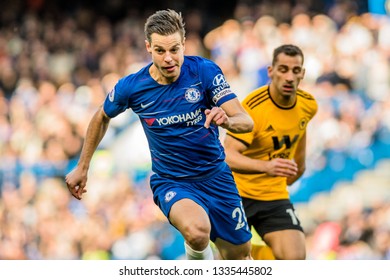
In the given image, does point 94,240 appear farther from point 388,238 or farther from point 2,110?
point 388,238

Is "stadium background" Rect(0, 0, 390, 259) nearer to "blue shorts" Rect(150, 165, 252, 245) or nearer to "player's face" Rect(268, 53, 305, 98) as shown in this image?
"player's face" Rect(268, 53, 305, 98)

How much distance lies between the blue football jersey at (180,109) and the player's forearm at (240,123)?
27 centimetres

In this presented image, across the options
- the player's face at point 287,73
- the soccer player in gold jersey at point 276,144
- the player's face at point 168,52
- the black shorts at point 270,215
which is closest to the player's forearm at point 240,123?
the player's face at point 168,52

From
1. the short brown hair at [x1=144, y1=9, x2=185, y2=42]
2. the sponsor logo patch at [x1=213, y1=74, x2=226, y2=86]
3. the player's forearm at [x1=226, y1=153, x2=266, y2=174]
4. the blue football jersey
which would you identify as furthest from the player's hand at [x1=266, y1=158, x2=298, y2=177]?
the short brown hair at [x1=144, y1=9, x2=185, y2=42]

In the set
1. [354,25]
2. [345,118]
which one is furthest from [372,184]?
[354,25]

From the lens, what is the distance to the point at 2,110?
18.0 m

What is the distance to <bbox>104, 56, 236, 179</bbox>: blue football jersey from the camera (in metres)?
Result: 7.80

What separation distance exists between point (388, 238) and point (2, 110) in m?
7.74

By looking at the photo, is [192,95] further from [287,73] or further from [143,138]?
[143,138]

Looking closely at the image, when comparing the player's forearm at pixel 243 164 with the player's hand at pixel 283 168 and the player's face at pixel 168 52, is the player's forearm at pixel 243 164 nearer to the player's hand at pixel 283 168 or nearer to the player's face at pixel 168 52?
the player's hand at pixel 283 168

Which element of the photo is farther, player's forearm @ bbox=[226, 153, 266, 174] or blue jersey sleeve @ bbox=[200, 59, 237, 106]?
player's forearm @ bbox=[226, 153, 266, 174]

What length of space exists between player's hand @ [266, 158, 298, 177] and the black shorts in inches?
44.4

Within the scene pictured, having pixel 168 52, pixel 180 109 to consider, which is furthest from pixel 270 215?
pixel 168 52

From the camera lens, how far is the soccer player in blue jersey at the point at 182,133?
25.0 feet
